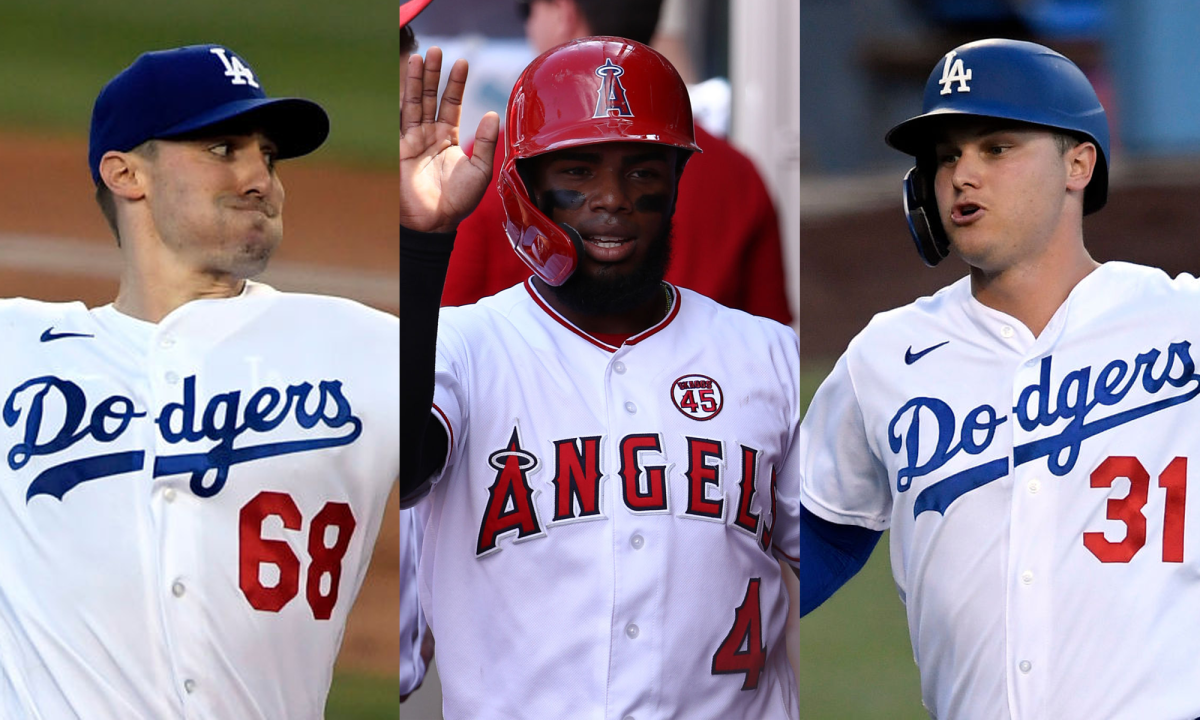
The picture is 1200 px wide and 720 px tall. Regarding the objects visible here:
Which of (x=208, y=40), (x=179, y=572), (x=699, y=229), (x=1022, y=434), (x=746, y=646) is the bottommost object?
(x=746, y=646)

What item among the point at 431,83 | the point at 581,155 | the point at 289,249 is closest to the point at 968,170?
the point at 581,155

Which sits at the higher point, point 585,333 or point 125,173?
point 125,173

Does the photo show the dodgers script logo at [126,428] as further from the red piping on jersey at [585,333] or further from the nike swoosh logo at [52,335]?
the red piping on jersey at [585,333]

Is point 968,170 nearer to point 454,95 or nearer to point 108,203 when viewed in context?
point 454,95

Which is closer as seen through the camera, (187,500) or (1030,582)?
(1030,582)

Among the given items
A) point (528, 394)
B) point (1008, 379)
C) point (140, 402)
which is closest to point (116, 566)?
point (140, 402)

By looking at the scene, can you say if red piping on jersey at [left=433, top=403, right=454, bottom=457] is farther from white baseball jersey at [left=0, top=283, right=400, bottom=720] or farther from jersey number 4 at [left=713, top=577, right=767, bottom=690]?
jersey number 4 at [left=713, top=577, right=767, bottom=690]

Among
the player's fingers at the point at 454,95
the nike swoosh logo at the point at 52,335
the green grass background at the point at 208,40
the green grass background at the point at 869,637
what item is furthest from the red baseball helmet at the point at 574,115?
the nike swoosh logo at the point at 52,335

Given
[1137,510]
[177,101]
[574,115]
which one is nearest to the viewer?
[1137,510]
